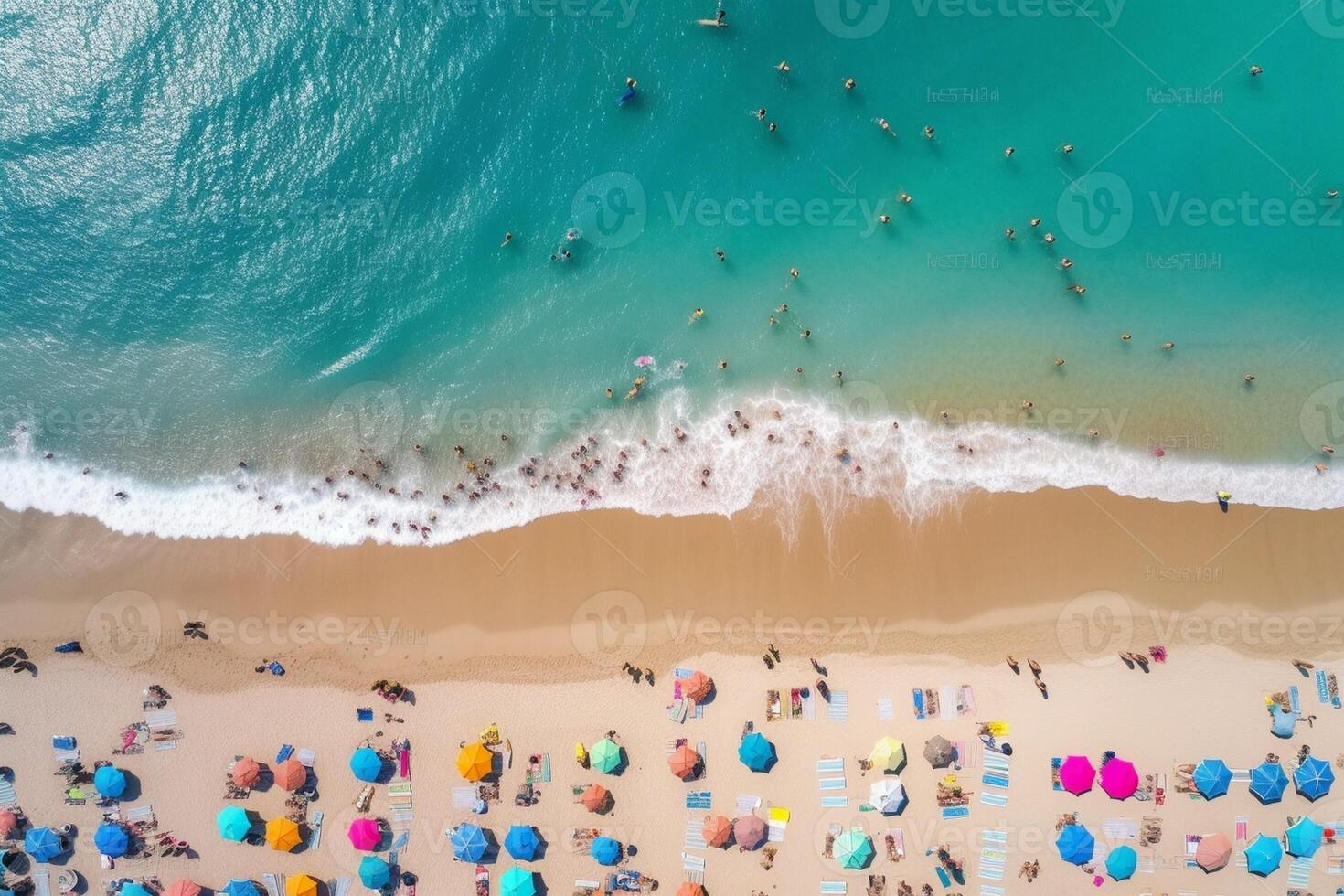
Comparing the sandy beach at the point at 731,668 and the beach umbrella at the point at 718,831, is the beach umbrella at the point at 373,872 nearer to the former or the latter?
the sandy beach at the point at 731,668

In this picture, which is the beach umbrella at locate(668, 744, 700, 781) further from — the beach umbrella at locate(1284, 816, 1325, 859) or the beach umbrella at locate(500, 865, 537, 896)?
the beach umbrella at locate(1284, 816, 1325, 859)

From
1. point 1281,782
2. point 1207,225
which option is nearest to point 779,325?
point 1207,225

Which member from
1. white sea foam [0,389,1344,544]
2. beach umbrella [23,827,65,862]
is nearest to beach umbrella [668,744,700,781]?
white sea foam [0,389,1344,544]

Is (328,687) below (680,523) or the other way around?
below

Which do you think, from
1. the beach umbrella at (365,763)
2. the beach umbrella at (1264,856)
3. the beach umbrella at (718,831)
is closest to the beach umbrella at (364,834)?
the beach umbrella at (365,763)

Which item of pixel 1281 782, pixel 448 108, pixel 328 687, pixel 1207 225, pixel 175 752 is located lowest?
pixel 1281 782

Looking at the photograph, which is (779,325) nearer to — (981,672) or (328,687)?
(981,672)

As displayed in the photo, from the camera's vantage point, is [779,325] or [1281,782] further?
[779,325]
